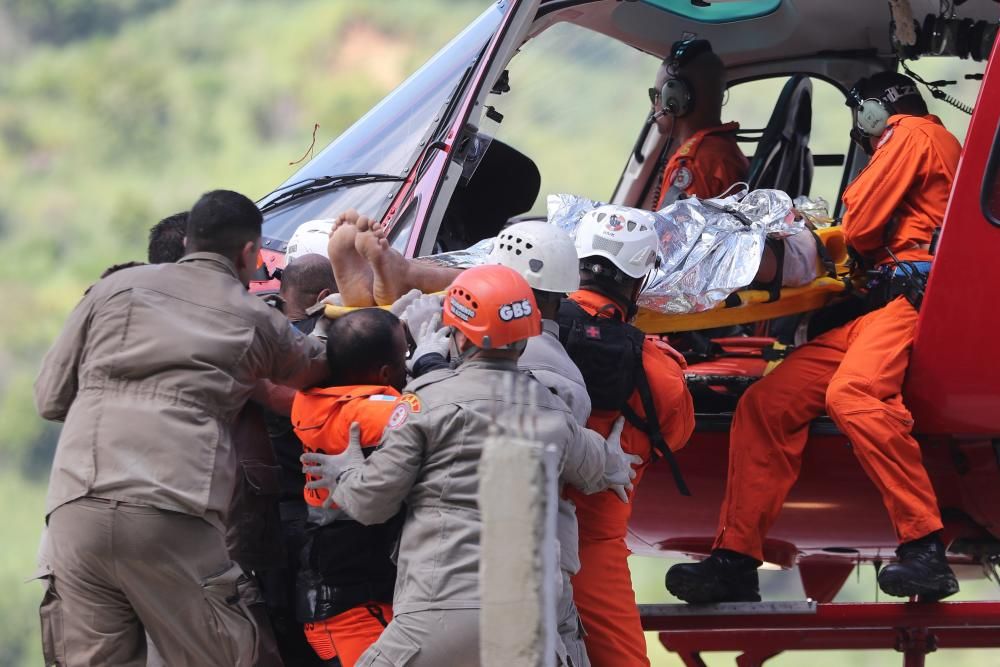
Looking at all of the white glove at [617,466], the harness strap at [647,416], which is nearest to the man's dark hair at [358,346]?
the white glove at [617,466]

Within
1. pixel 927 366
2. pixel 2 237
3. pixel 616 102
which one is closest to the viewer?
pixel 927 366

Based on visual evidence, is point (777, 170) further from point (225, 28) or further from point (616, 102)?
point (225, 28)

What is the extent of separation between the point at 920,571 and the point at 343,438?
2.12 metres

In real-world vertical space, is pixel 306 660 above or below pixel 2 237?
above

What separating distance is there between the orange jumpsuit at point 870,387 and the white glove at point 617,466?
3.32 ft

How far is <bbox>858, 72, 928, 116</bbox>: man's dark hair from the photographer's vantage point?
581cm

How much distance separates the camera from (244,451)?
14.4ft

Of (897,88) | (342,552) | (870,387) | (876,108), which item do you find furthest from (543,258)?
(897,88)

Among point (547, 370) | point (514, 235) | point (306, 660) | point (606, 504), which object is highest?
point (514, 235)

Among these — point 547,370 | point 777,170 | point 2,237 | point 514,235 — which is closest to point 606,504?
point 547,370

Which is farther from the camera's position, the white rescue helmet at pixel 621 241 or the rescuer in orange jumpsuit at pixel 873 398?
the rescuer in orange jumpsuit at pixel 873 398

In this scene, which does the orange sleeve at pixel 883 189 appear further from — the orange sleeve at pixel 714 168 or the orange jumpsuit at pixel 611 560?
the orange sleeve at pixel 714 168

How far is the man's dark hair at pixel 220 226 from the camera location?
4.25 metres

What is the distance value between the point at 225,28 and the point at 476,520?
132ft
